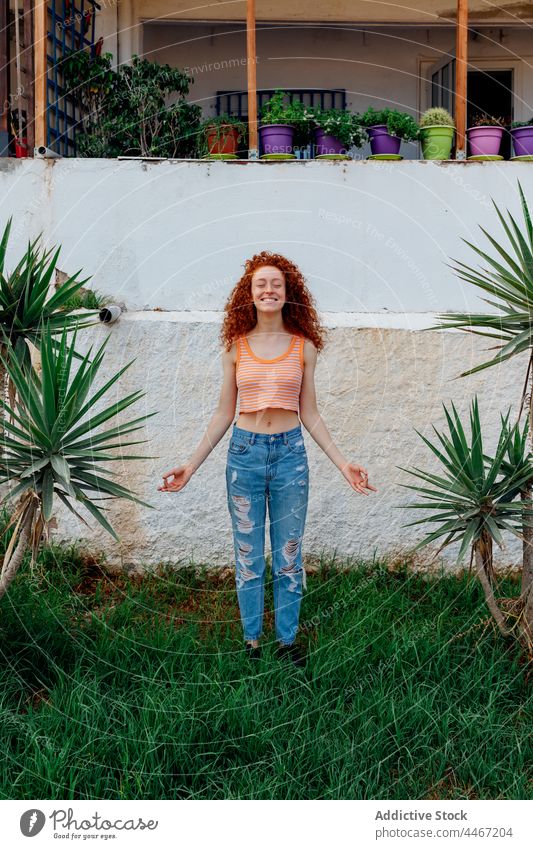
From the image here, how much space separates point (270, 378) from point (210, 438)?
0.34 m

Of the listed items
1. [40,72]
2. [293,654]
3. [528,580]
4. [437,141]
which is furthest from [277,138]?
[293,654]

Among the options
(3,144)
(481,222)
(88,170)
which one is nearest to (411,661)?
(481,222)

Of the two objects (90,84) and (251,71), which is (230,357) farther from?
(90,84)

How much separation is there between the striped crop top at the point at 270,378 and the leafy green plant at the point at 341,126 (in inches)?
116

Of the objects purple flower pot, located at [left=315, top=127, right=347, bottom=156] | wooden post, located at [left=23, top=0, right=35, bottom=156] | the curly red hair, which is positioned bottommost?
the curly red hair

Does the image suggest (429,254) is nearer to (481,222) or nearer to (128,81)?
(481,222)

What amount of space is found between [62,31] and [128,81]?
58cm

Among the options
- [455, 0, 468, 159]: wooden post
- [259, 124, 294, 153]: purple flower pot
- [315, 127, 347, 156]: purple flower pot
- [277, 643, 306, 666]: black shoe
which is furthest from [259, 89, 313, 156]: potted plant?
[277, 643, 306, 666]: black shoe

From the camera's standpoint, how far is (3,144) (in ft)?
19.9

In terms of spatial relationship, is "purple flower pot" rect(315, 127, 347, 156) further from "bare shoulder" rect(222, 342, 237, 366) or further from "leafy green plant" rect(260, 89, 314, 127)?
"bare shoulder" rect(222, 342, 237, 366)

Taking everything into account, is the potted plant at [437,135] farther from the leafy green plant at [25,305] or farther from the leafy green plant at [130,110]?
the leafy green plant at [25,305]

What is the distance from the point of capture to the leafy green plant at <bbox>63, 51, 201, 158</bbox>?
20.2 ft

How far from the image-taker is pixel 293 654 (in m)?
3.57

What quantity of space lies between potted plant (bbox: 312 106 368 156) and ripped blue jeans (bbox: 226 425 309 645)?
312 cm
